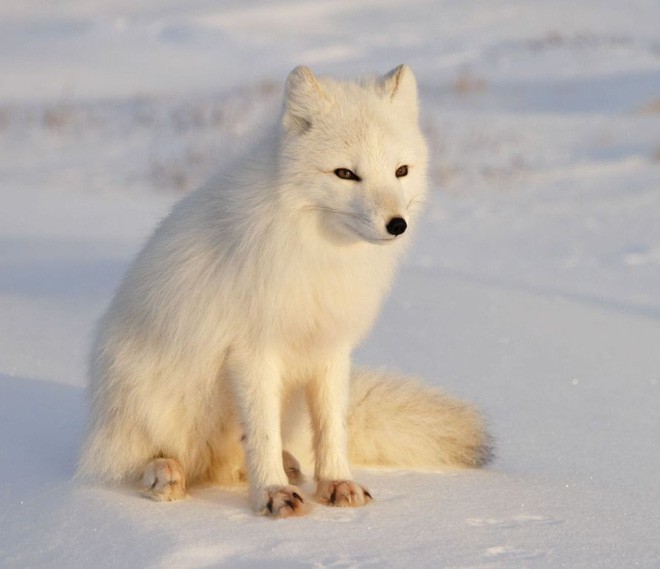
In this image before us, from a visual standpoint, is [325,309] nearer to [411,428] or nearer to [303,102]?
[303,102]

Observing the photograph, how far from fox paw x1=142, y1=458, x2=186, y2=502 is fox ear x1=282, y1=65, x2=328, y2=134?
2.93 feet

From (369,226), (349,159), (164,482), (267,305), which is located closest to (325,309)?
(267,305)

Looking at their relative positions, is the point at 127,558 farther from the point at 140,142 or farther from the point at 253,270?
the point at 140,142

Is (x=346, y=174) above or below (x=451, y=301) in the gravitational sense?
above

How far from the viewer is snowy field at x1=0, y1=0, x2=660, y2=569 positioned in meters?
2.38

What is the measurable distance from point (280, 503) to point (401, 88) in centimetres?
111

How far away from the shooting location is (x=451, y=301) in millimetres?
5250

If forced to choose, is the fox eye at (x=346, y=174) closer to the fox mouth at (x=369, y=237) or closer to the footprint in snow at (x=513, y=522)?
the fox mouth at (x=369, y=237)

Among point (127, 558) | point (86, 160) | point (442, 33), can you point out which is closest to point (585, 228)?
point (86, 160)

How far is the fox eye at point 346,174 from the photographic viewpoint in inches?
102

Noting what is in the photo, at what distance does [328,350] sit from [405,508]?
0.44 m

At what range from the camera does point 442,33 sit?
2603 centimetres

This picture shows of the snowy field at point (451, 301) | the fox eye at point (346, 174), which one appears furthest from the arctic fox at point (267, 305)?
the snowy field at point (451, 301)

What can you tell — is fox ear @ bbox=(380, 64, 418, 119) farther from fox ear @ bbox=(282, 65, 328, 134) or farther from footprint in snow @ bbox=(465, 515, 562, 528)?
footprint in snow @ bbox=(465, 515, 562, 528)
